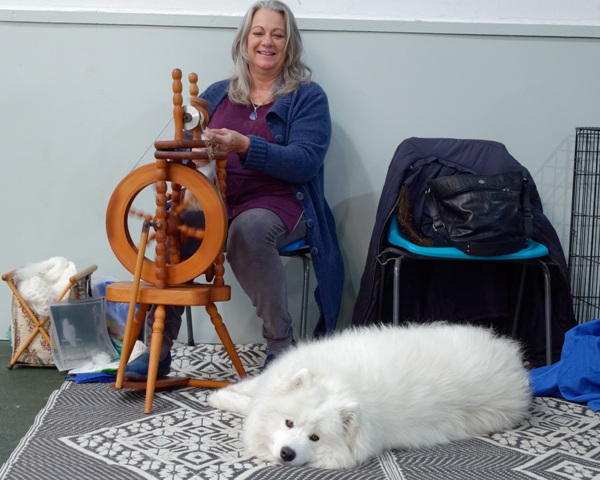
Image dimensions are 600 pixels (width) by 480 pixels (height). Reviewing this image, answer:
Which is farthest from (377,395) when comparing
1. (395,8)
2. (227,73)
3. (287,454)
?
(395,8)

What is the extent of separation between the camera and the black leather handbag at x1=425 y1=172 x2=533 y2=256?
2.74 m

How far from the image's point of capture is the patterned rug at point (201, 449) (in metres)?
1.89

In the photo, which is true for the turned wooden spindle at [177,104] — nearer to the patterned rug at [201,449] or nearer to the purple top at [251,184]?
the purple top at [251,184]

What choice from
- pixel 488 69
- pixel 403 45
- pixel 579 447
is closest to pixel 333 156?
pixel 403 45

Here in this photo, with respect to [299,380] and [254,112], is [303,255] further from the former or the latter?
[299,380]

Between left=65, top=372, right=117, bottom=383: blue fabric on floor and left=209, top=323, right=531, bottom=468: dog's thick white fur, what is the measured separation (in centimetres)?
48

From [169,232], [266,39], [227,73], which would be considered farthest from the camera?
[227,73]

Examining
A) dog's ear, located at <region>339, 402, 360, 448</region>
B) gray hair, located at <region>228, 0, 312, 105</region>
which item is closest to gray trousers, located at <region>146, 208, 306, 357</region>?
gray hair, located at <region>228, 0, 312, 105</region>

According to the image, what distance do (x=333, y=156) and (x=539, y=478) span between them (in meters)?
1.78

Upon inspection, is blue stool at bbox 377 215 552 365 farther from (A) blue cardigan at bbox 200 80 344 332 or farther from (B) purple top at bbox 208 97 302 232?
(B) purple top at bbox 208 97 302 232

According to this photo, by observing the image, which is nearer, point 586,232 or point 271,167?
point 271,167

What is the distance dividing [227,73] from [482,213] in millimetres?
1244

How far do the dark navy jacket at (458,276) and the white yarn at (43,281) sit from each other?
1163 mm

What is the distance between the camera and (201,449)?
6.70 feet
